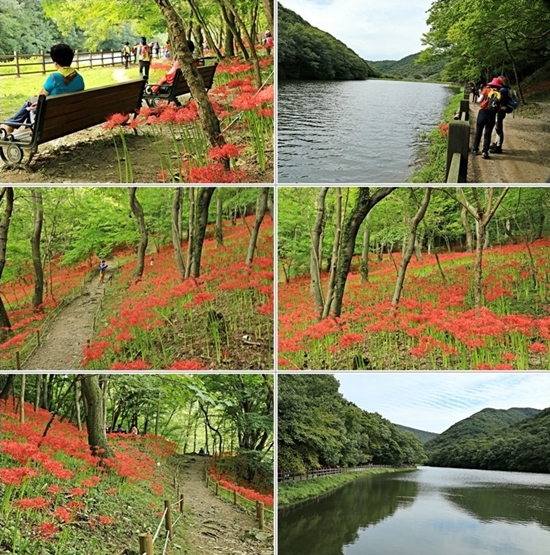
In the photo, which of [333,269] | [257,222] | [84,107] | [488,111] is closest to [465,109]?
[488,111]

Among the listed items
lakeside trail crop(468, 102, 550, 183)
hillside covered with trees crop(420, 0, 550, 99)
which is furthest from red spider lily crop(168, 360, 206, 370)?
hillside covered with trees crop(420, 0, 550, 99)

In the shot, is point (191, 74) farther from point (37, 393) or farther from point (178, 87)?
point (37, 393)

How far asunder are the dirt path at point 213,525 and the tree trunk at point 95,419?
43cm

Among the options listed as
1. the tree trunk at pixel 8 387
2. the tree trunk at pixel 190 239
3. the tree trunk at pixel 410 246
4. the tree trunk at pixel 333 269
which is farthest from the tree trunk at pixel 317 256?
the tree trunk at pixel 8 387

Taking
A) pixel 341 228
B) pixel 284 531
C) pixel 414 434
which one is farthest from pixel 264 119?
pixel 284 531

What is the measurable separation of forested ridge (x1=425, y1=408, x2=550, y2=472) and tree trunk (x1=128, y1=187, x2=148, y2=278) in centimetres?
181

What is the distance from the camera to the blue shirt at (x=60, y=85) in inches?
144

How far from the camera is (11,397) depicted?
3.86 m

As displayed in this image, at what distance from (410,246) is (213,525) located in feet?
5.91

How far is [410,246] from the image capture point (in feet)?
12.4

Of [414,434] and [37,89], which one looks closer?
[37,89]

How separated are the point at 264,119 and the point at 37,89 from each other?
3.77 feet

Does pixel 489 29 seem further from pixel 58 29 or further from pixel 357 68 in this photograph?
pixel 58 29

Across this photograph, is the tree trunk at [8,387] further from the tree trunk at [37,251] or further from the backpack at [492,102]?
the backpack at [492,102]
